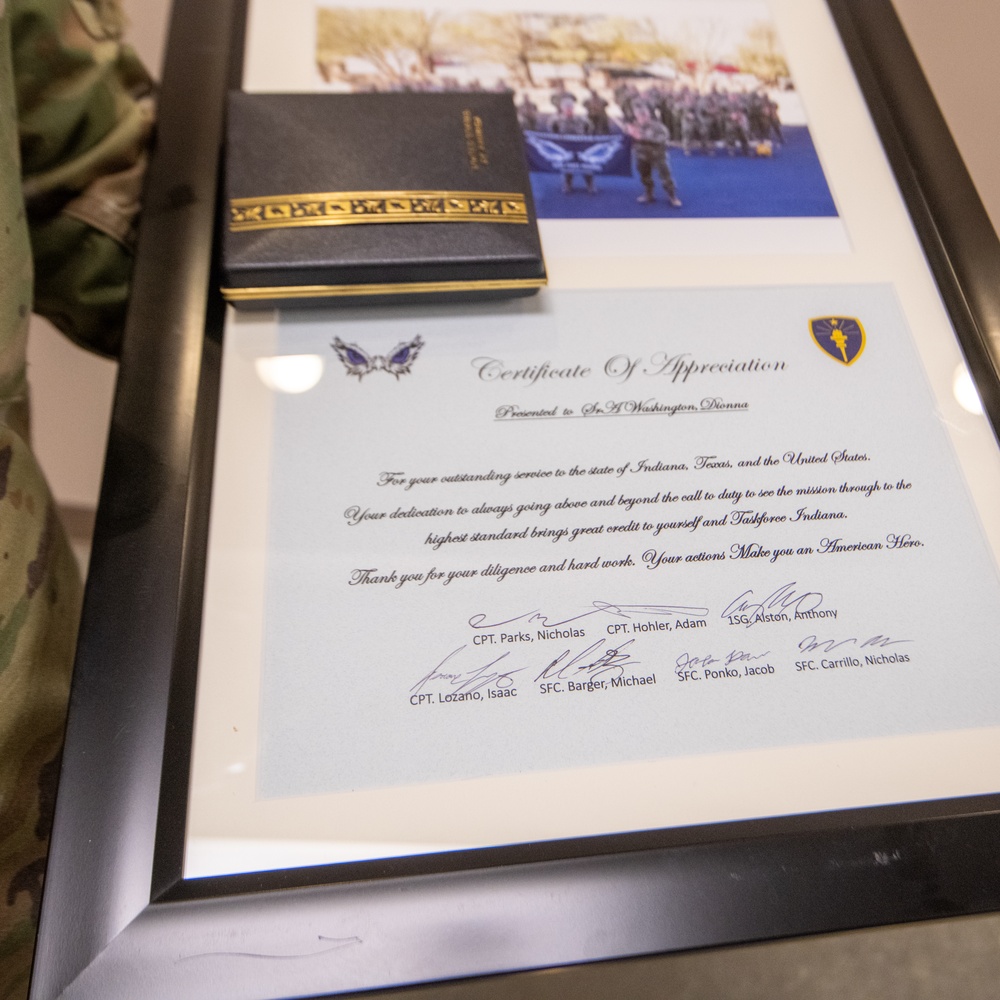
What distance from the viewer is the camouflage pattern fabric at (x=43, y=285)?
1.24 ft

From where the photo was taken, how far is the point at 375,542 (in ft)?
1.31

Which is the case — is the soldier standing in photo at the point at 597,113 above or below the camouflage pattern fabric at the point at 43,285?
above

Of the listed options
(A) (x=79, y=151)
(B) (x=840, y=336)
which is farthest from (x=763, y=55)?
(A) (x=79, y=151)

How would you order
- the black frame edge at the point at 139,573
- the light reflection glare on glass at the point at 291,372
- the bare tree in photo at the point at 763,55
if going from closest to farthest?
the black frame edge at the point at 139,573, the light reflection glare on glass at the point at 291,372, the bare tree in photo at the point at 763,55

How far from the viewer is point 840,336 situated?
0.47 metres

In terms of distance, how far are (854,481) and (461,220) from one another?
0.27 metres

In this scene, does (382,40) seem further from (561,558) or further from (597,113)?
(561,558)

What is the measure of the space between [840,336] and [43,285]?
0.50 metres

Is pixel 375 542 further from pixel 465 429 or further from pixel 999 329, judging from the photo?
pixel 999 329
